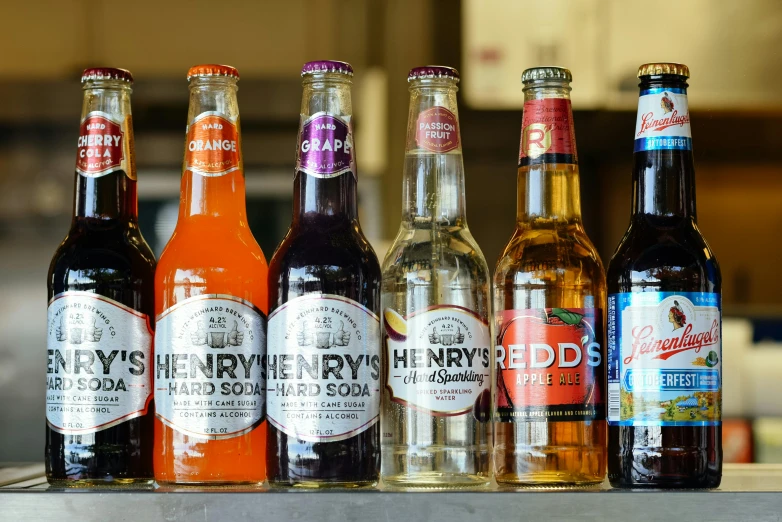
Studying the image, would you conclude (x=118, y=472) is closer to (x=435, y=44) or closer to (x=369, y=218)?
(x=369, y=218)

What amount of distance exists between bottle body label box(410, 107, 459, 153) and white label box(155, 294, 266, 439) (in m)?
0.21

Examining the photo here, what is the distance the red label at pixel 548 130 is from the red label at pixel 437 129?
0.21 ft

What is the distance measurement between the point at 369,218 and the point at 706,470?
1.12 metres

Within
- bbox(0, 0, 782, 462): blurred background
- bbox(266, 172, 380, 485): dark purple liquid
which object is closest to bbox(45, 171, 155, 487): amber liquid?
bbox(266, 172, 380, 485): dark purple liquid

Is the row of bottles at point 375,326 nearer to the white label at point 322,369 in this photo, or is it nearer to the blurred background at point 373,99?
the white label at point 322,369

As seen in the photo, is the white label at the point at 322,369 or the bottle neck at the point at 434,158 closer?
the white label at the point at 322,369

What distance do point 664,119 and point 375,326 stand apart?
0.97 ft

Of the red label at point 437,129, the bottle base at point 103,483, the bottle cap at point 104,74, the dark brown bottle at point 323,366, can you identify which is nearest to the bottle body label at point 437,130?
the red label at point 437,129

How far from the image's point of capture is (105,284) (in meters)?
0.83

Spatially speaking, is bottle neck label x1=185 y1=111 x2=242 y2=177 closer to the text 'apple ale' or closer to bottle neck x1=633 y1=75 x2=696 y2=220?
the text 'apple ale'

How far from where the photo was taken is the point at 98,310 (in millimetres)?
819

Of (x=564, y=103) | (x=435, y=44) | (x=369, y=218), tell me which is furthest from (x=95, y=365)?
(x=435, y=44)

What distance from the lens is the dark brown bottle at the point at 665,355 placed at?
30.6 inches

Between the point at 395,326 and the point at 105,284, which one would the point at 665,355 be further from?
the point at 105,284
